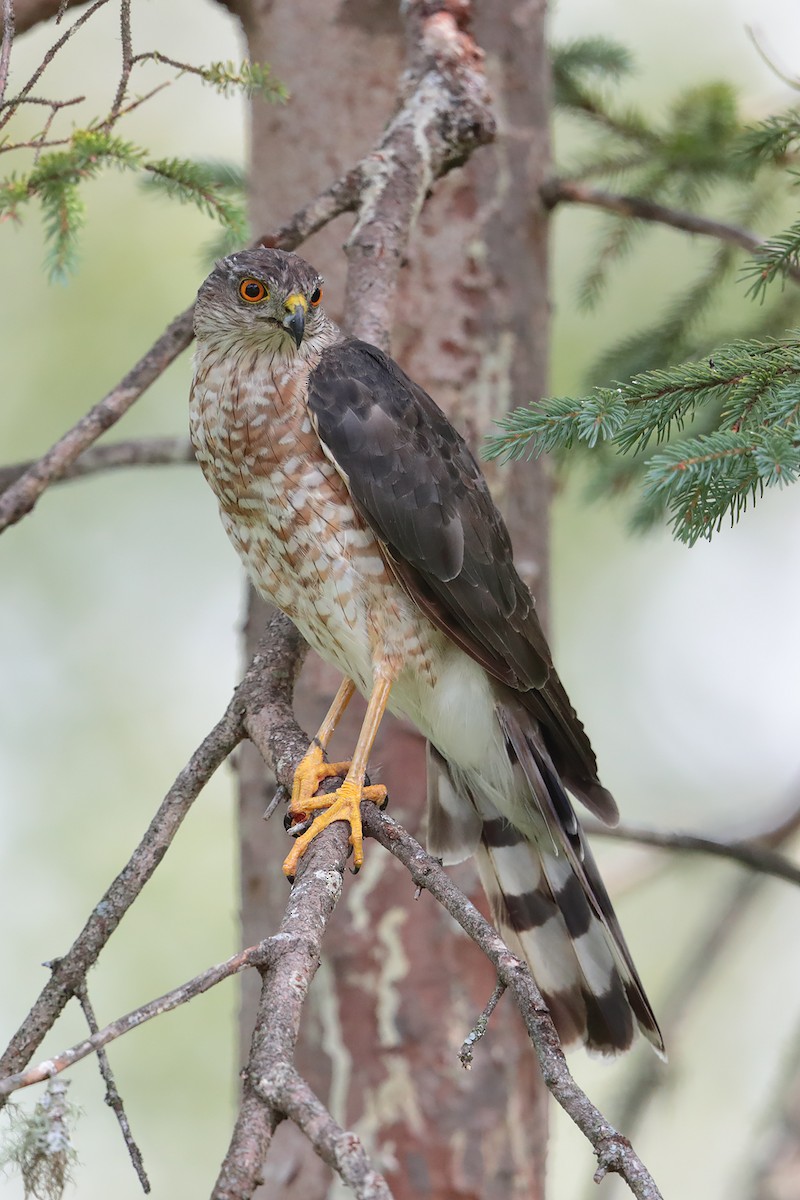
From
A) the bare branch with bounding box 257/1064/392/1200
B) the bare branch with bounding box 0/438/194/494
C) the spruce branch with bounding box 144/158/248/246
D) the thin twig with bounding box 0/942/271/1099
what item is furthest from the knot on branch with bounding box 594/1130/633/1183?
the bare branch with bounding box 0/438/194/494

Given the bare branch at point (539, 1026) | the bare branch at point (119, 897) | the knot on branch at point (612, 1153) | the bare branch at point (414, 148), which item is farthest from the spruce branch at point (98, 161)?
the knot on branch at point (612, 1153)

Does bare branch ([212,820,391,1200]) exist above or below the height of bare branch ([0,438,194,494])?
below

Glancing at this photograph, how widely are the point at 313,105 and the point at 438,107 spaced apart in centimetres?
68

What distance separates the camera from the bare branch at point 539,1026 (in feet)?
5.52

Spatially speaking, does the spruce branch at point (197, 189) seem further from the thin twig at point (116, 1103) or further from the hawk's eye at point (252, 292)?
the thin twig at point (116, 1103)

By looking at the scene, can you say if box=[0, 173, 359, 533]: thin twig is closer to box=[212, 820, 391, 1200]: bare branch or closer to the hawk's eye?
the hawk's eye

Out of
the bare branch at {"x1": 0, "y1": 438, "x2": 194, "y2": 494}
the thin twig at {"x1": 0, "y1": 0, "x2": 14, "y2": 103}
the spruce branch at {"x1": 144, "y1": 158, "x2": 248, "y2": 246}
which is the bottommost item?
the thin twig at {"x1": 0, "y1": 0, "x2": 14, "y2": 103}

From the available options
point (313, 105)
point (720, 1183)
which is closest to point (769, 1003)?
point (720, 1183)

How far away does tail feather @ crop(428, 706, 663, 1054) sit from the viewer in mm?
3248

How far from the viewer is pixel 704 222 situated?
4.07m

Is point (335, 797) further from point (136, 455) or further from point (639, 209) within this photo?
point (639, 209)

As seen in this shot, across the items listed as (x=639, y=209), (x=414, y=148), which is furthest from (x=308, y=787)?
(x=639, y=209)

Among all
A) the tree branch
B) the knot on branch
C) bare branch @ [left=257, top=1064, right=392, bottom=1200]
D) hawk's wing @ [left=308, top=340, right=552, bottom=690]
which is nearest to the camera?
bare branch @ [left=257, top=1064, right=392, bottom=1200]

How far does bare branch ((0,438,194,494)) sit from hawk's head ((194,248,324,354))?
738mm
